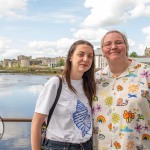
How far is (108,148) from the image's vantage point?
207cm

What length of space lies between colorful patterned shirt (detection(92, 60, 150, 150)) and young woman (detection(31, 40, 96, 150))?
106mm

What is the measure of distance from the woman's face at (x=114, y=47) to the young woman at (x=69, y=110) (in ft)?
0.43

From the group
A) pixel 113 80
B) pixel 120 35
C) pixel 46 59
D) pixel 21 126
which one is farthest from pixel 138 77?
pixel 46 59

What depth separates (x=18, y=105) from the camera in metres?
48.2

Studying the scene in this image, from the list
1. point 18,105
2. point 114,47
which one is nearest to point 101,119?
point 114,47

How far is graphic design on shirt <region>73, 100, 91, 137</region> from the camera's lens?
1.93 m

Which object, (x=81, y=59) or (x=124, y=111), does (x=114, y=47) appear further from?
(x=124, y=111)

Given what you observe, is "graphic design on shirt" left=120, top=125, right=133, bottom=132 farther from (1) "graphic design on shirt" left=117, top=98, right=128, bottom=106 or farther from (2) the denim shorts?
(2) the denim shorts

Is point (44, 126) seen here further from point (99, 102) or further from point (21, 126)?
point (21, 126)

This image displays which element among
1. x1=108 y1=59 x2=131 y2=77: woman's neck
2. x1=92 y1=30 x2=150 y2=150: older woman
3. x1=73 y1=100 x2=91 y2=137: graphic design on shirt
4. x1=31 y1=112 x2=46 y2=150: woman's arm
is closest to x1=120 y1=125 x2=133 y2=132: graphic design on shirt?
x1=92 y1=30 x2=150 y2=150: older woman

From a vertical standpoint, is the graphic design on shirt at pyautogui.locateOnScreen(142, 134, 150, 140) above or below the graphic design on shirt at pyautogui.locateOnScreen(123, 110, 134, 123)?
below

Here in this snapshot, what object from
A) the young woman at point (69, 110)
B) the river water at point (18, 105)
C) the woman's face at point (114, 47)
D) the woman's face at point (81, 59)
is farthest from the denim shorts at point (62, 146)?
the river water at point (18, 105)

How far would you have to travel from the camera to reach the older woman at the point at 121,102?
6.43 ft

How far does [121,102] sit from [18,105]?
47393 millimetres
